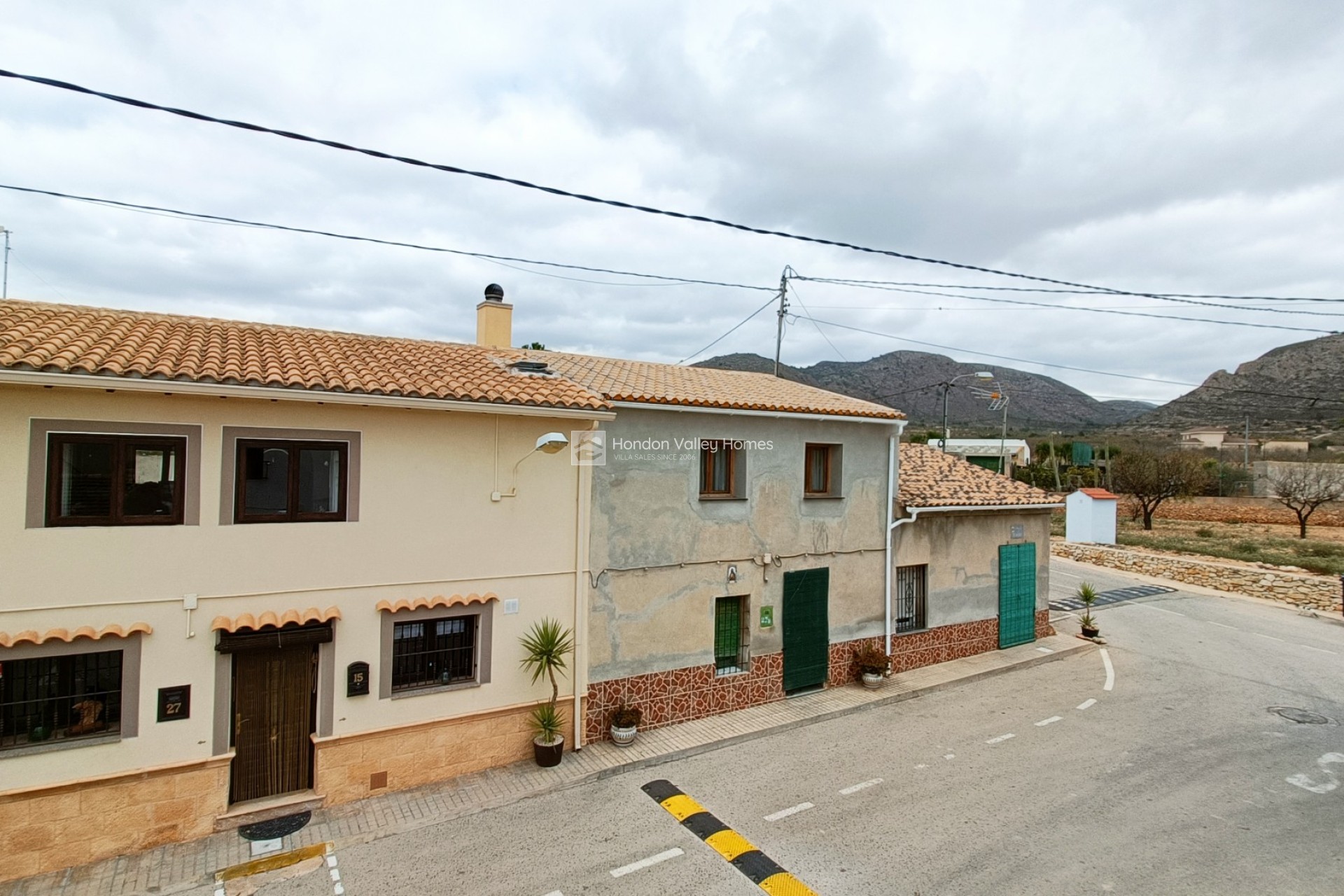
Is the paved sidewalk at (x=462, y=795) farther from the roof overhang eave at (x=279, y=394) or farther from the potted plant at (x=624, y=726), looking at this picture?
the roof overhang eave at (x=279, y=394)

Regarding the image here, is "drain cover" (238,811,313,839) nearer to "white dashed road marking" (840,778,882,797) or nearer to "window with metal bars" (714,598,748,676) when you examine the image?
"window with metal bars" (714,598,748,676)

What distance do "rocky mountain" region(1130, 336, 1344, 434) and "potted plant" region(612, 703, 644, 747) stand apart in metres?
76.5

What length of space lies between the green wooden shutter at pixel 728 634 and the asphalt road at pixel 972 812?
64.9 inches

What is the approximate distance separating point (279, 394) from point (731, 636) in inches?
325

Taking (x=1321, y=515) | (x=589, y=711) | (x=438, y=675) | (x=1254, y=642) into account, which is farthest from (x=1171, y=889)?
(x=1321, y=515)

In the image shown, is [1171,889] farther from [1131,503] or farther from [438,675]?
[1131,503]

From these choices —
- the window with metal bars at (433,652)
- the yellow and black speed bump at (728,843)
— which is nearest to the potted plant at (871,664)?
the yellow and black speed bump at (728,843)

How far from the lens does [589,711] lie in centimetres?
1043

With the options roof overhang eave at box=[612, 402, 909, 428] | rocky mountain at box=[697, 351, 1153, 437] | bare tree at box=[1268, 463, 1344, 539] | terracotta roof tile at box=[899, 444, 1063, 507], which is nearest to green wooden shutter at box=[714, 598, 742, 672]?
roof overhang eave at box=[612, 402, 909, 428]

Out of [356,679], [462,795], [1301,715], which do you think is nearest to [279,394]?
[356,679]

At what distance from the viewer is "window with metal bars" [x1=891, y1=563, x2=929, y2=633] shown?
1451 centimetres

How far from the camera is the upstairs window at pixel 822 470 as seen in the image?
520 inches

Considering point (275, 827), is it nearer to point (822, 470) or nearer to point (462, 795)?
point (462, 795)

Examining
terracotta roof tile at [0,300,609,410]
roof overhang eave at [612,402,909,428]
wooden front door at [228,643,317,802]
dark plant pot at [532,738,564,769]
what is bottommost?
dark plant pot at [532,738,564,769]
